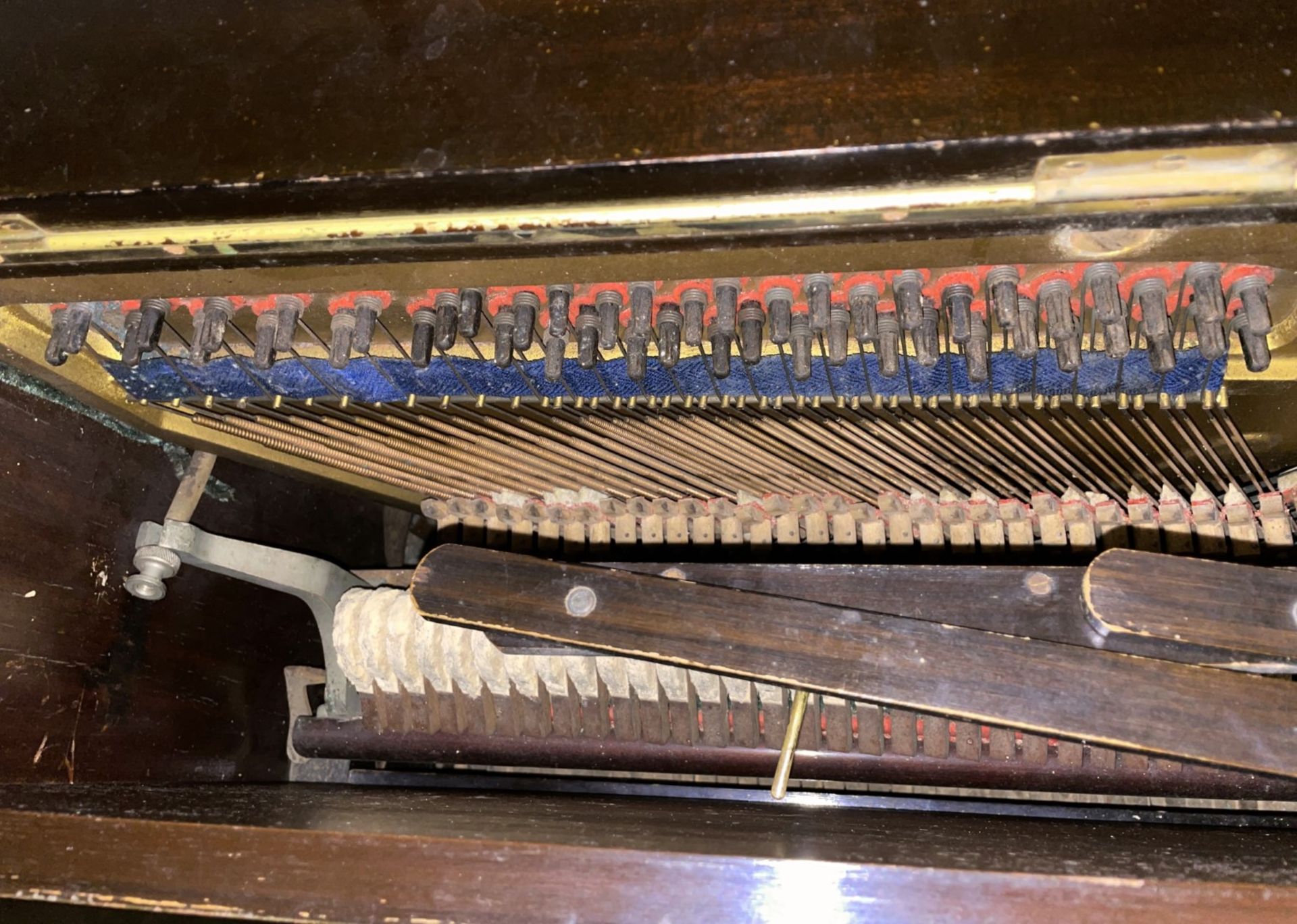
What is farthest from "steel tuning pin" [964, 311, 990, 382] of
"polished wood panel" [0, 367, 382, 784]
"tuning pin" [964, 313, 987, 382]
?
"polished wood panel" [0, 367, 382, 784]

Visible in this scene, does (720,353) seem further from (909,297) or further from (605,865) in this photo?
(605,865)

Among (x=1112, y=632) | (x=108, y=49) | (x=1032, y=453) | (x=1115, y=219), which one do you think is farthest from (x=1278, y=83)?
(x=108, y=49)

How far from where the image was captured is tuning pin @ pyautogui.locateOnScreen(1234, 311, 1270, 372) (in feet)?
4.73

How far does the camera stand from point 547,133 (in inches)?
54.6

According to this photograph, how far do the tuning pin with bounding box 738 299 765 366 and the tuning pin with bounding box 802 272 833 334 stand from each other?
80 millimetres

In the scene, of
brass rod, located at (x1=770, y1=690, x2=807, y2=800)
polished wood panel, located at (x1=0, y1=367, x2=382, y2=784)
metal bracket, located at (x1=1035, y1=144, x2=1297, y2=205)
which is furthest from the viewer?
polished wood panel, located at (x1=0, y1=367, x2=382, y2=784)

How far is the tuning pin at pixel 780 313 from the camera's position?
5.01 feet

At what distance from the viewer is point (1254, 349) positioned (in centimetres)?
145

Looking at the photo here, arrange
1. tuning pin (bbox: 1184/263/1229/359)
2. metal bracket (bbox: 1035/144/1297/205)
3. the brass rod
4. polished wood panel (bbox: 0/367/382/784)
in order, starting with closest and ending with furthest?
metal bracket (bbox: 1035/144/1297/205) → tuning pin (bbox: 1184/263/1229/359) → the brass rod → polished wood panel (bbox: 0/367/382/784)

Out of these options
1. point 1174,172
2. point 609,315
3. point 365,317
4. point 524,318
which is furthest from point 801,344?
point 365,317

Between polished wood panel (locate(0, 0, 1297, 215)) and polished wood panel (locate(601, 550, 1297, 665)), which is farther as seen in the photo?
polished wood panel (locate(601, 550, 1297, 665))

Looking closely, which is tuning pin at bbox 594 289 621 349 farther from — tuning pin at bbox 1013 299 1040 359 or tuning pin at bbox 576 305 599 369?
tuning pin at bbox 1013 299 1040 359

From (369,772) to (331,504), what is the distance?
702 mm

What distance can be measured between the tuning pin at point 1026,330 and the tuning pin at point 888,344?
16 centimetres
